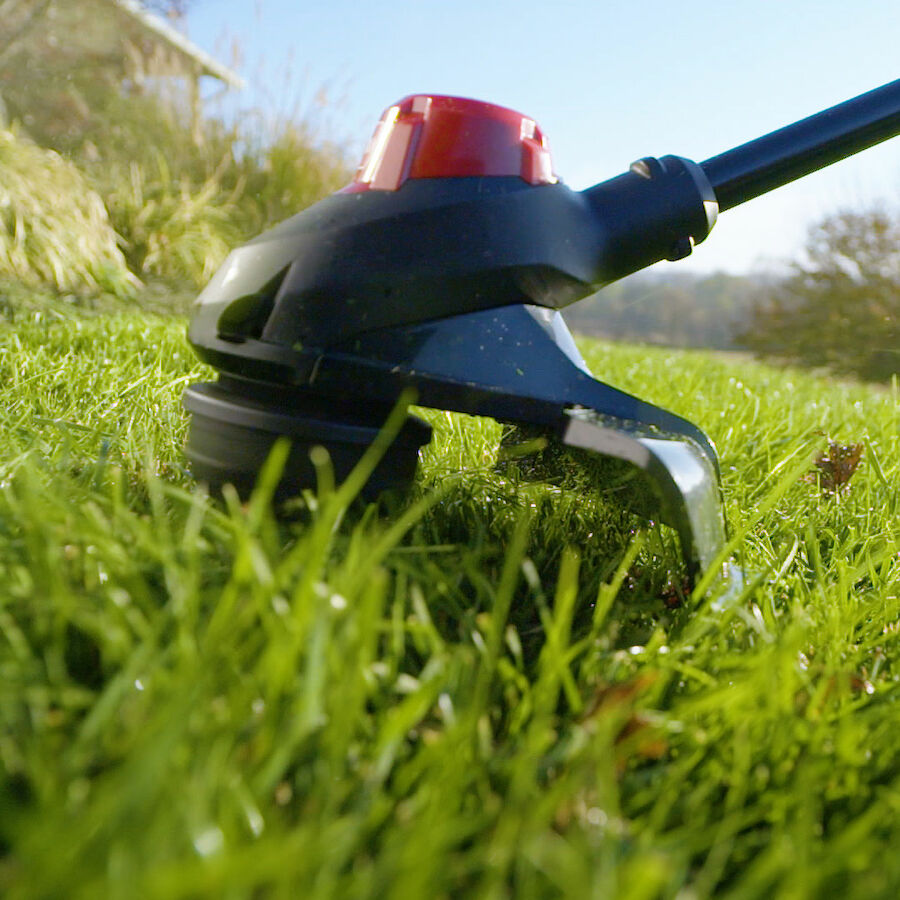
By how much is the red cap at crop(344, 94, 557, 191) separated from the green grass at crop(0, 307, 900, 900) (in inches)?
20.7

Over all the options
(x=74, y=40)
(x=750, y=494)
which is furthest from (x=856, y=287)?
(x=750, y=494)

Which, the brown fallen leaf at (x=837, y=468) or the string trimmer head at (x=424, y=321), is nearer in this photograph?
the string trimmer head at (x=424, y=321)

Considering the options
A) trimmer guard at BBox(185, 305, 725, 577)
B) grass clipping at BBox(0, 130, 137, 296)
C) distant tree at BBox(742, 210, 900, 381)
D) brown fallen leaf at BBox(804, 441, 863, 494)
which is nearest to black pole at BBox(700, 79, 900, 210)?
trimmer guard at BBox(185, 305, 725, 577)

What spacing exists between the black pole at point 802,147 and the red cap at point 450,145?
1.10 ft

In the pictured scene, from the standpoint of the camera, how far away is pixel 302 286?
1.18 meters

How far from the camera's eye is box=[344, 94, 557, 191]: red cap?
126 cm

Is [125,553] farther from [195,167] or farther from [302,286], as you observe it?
[195,167]

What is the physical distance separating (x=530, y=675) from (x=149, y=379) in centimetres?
165

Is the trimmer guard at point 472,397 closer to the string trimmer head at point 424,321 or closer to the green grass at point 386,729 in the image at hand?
the string trimmer head at point 424,321

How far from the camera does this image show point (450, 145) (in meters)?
1.26

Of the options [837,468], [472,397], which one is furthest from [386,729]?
[837,468]

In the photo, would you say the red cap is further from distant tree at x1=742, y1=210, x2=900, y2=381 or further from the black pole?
distant tree at x1=742, y1=210, x2=900, y2=381

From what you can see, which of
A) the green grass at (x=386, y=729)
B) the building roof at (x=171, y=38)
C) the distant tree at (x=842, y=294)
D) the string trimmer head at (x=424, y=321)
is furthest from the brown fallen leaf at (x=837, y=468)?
the distant tree at (x=842, y=294)

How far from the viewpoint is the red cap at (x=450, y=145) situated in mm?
1258
